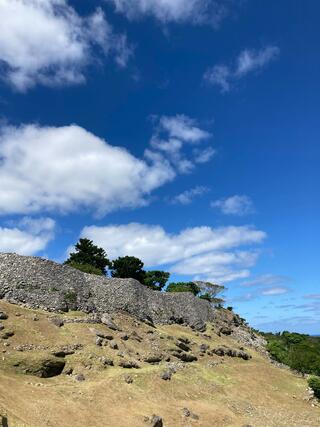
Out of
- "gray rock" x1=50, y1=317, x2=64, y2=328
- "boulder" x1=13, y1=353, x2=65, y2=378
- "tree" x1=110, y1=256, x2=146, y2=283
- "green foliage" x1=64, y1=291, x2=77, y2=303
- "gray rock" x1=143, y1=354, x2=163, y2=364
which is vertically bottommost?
"boulder" x1=13, y1=353, x2=65, y2=378

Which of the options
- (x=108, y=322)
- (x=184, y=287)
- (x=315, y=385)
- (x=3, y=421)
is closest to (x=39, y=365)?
(x=3, y=421)

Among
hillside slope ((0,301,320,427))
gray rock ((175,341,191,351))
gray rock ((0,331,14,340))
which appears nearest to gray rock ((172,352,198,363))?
hillside slope ((0,301,320,427))

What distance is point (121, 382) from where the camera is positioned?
26594 mm

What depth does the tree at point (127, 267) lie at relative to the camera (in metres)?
72.1

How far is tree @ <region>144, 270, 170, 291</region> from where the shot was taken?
258ft

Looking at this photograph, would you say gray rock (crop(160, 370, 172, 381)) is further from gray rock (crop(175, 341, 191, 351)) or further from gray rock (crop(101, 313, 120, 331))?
gray rock (crop(175, 341, 191, 351))

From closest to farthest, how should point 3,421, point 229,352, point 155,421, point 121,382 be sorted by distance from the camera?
point 3,421
point 155,421
point 121,382
point 229,352

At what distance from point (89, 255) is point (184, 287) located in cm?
1912

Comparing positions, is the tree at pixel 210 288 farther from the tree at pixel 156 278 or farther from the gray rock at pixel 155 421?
the gray rock at pixel 155 421

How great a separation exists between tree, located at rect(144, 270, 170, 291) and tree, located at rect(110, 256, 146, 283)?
5.06m

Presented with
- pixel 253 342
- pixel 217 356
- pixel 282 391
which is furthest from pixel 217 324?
pixel 282 391

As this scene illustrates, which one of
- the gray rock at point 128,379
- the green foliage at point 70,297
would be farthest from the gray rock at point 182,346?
the gray rock at point 128,379

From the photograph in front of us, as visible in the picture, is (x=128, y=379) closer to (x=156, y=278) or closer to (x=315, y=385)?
(x=315, y=385)

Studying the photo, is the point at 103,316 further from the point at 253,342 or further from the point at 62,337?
the point at 253,342
